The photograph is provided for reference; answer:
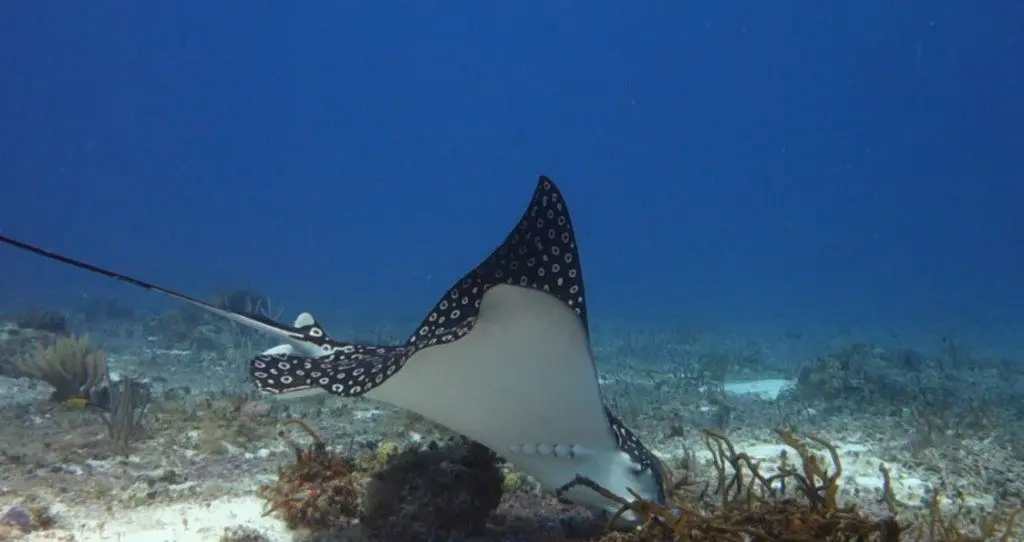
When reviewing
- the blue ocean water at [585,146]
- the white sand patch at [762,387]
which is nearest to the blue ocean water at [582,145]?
the blue ocean water at [585,146]

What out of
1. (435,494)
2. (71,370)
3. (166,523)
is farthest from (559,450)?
(71,370)

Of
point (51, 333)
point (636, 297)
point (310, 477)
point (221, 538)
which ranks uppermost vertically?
point (636, 297)

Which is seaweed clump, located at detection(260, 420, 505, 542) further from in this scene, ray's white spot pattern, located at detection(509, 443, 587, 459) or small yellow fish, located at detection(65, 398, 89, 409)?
small yellow fish, located at detection(65, 398, 89, 409)

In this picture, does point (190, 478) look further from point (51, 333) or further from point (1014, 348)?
point (1014, 348)

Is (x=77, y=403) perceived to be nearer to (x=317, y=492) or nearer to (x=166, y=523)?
(x=166, y=523)

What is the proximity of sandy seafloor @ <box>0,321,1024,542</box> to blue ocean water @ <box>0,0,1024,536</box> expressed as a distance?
49.0 m

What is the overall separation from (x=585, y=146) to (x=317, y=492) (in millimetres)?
155677

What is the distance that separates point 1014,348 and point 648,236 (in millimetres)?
108508

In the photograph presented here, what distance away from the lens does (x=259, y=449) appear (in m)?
5.55

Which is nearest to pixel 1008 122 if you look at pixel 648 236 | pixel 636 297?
pixel 648 236

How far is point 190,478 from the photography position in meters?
4.62

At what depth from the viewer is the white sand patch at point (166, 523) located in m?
3.54

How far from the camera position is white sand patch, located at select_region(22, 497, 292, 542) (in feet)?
11.6

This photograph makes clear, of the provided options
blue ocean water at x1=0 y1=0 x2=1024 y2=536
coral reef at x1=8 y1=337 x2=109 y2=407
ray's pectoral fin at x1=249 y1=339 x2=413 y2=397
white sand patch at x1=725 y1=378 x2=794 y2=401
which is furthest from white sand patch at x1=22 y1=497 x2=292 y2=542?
blue ocean water at x1=0 y1=0 x2=1024 y2=536
